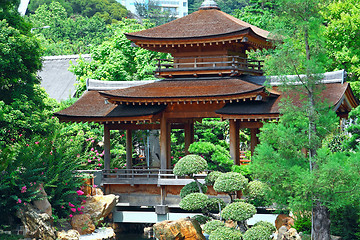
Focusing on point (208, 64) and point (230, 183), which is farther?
point (208, 64)

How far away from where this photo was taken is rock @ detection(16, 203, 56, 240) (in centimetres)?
1922

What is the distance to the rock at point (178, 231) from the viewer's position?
1814 cm

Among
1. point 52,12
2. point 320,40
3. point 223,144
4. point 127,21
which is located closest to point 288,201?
point 320,40

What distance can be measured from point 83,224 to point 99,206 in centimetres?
118

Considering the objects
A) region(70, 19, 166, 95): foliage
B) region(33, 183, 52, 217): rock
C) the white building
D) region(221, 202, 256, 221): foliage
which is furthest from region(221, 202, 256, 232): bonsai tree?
the white building

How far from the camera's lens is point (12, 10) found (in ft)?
70.8

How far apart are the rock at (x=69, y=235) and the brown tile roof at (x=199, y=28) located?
7.89 m

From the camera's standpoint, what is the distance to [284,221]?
18.8 meters

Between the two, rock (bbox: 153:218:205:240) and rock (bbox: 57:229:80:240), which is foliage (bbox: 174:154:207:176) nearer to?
rock (bbox: 153:218:205:240)

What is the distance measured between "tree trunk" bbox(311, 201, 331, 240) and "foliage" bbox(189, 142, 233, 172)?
601 centimetres

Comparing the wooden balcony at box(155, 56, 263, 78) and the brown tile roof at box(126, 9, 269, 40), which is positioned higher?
the brown tile roof at box(126, 9, 269, 40)

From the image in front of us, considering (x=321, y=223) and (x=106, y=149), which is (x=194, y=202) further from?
(x=106, y=149)

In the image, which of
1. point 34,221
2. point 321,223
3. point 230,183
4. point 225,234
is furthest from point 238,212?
point 34,221

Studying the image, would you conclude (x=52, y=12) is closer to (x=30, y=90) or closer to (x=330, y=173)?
(x=30, y=90)
